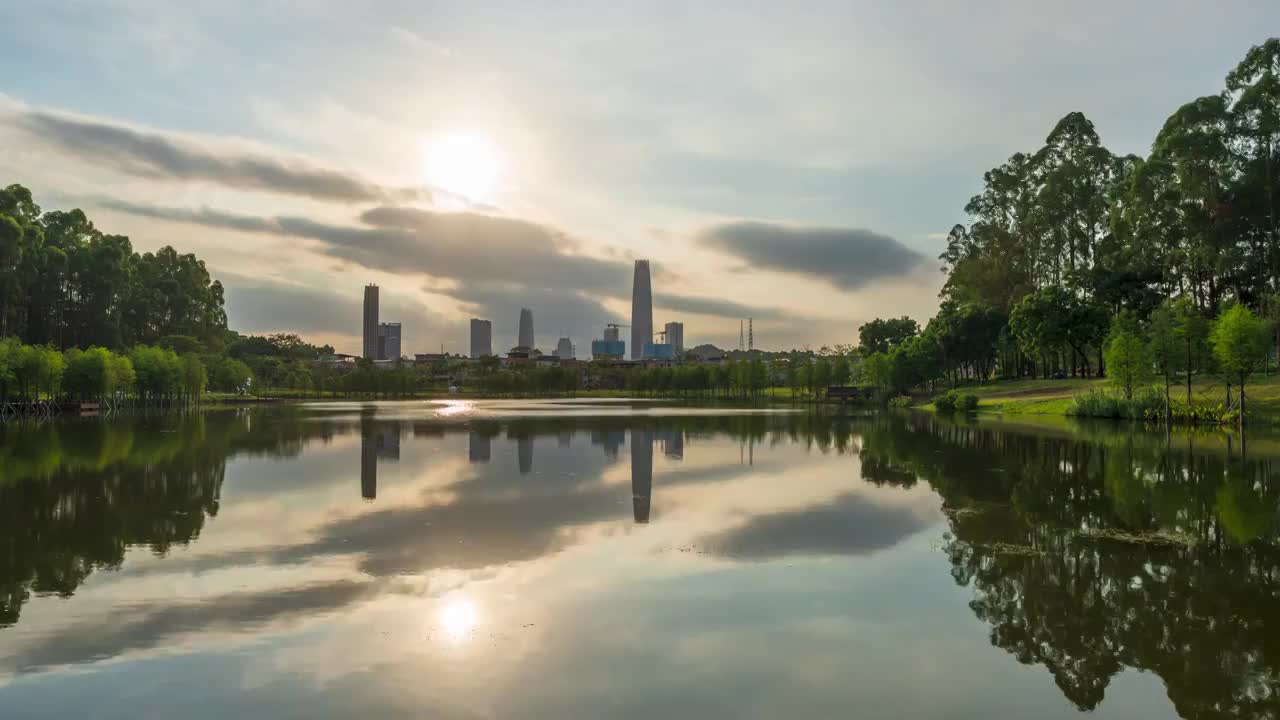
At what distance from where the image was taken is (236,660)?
30.3 ft

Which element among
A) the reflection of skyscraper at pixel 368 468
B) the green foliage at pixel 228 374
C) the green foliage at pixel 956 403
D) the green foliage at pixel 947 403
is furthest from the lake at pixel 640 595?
the green foliage at pixel 228 374

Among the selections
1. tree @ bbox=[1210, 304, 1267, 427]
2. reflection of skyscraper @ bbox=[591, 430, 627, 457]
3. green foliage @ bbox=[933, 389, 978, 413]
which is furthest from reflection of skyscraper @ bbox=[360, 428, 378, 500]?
green foliage @ bbox=[933, 389, 978, 413]

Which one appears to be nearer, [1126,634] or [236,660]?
[236,660]

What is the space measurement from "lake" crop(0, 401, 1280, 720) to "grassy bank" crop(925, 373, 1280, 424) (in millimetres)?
26861

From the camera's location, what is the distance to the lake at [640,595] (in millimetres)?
8477

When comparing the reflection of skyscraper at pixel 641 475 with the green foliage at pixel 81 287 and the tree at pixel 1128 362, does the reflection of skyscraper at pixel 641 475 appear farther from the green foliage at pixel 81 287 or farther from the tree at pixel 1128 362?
the green foliage at pixel 81 287

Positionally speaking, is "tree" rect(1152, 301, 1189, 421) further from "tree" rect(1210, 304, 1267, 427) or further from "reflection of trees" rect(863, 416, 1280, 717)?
"reflection of trees" rect(863, 416, 1280, 717)

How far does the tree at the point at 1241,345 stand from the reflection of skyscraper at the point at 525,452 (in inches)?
1407

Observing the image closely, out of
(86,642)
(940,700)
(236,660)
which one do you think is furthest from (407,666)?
(940,700)

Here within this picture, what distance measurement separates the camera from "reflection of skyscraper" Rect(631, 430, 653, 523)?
19.9 meters

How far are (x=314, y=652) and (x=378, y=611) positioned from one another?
1716 mm

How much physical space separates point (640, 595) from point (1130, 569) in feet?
27.1

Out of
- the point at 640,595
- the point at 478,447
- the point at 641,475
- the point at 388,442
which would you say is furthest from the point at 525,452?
the point at 640,595

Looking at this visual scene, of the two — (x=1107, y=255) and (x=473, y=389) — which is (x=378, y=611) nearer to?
(x=1107, y=255)
